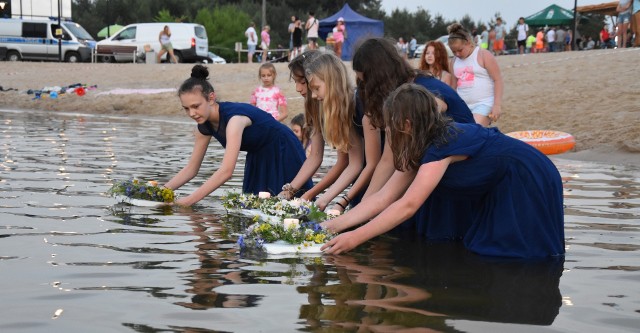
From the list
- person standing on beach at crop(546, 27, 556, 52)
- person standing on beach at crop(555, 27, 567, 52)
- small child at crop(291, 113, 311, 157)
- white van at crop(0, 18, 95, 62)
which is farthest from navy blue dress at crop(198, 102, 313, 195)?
white van at crop(0, 18, 95, 62)

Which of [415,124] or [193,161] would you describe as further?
[193,161]

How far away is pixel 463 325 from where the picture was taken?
15.4 ft

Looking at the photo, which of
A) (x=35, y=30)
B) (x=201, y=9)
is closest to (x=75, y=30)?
(x=35, y=30)

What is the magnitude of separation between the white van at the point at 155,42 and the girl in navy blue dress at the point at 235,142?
35.5m

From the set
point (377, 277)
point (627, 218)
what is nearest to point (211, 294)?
point (377, 277)

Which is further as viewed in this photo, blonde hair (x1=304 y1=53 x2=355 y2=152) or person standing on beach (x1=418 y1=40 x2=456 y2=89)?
person standing on beach (x1=418 y1=40 x2=456 y2=89)

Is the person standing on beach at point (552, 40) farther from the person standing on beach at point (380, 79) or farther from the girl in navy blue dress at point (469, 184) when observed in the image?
the girl in navy blue dress at point (469, 184)

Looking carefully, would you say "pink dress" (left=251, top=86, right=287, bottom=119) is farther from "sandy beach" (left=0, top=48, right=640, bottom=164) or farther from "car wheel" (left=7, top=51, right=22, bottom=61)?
"car wheel" (left=7, top=51, right=22, bottom=61)

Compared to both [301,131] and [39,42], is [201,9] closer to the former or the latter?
[39,42]

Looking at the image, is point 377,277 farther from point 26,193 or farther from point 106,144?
point 106,144

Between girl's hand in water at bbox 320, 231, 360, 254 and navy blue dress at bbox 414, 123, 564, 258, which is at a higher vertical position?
navy blue dress at bbox 414, 123, 564, 258

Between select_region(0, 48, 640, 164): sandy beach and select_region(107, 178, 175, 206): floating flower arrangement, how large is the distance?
758 cm

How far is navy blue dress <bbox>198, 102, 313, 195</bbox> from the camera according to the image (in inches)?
337

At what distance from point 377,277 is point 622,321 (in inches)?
57.5
